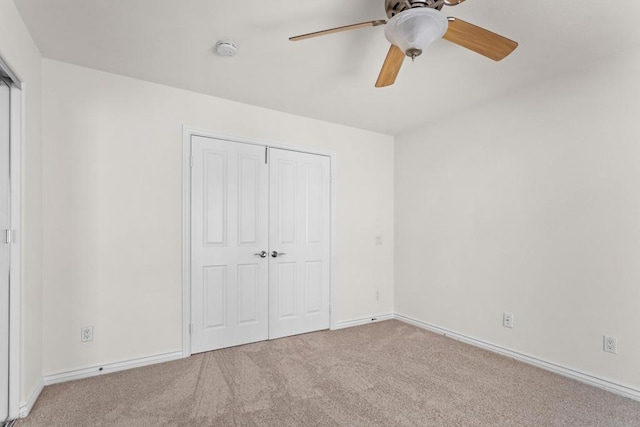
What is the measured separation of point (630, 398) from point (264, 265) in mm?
3031

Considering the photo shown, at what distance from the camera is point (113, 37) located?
220 centimetres

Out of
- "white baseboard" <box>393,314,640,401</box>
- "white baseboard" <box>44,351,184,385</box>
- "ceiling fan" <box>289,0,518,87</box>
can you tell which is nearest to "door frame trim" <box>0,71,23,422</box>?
"white baseboard" <box>44,351,184,385</box>

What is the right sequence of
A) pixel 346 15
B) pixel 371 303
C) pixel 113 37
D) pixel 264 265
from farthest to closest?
1. pixel 371 303
2. pixel 264 265
3. pixel 113 37
4. pixel 346 15

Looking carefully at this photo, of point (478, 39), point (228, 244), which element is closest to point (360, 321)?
point (228, 244)

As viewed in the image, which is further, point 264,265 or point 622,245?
point 264,265

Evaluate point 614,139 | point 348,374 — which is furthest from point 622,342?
point 348,374

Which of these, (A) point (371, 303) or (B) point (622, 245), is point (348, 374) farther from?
(B) point (622, 245)

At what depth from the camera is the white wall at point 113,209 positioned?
→ 248 cm

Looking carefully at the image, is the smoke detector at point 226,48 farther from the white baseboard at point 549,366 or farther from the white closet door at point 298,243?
the white baseboard at point 549,366

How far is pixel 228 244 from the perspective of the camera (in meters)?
3.19

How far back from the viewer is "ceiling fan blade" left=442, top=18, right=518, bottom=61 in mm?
1697

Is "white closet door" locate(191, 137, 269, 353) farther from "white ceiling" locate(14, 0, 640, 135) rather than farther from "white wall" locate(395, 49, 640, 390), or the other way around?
"white wall" locate(395, 49, 640, 390)

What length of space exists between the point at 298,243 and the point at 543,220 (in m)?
2.32

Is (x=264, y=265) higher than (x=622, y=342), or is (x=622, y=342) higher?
(x=264, y=265)
